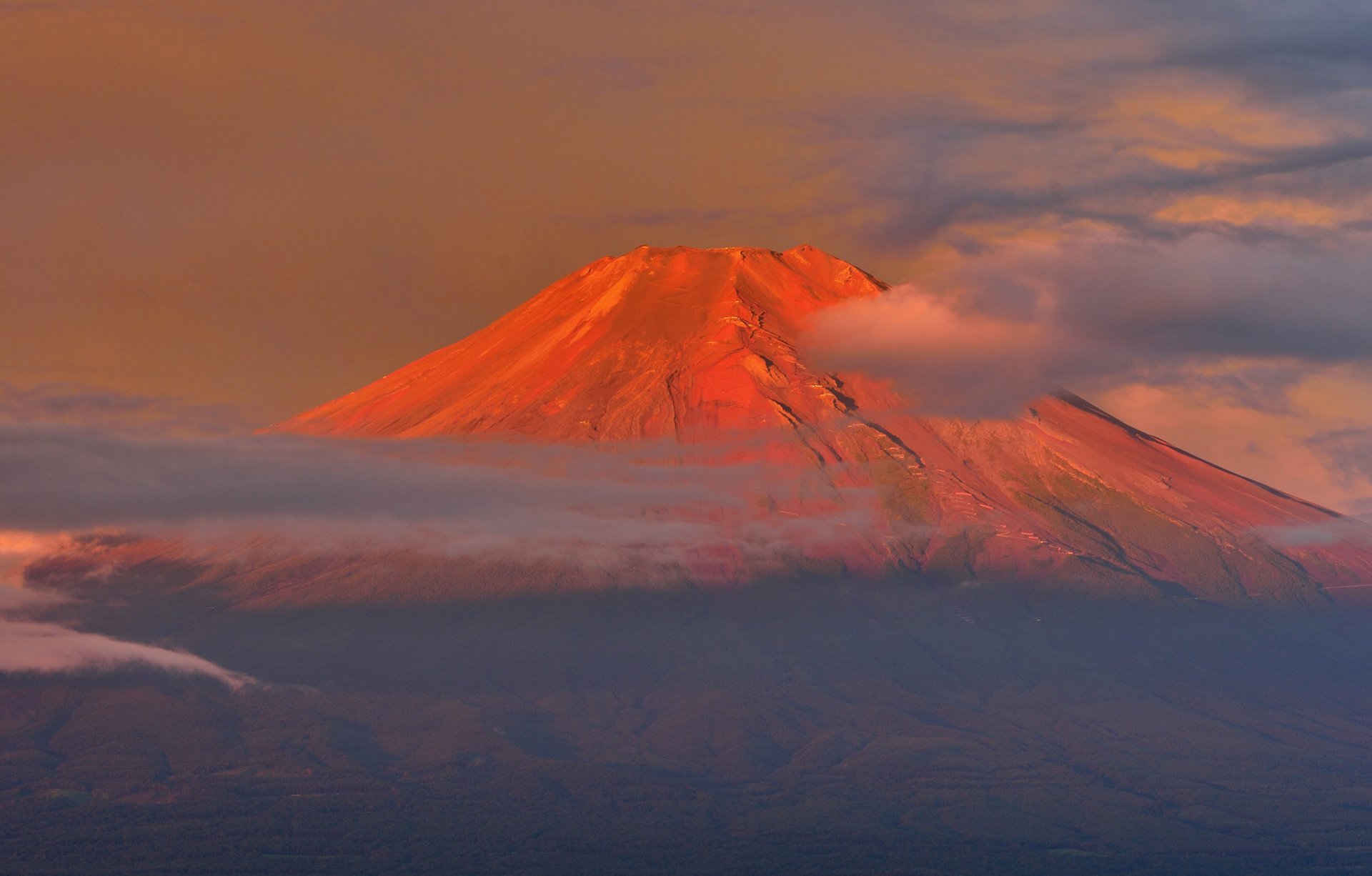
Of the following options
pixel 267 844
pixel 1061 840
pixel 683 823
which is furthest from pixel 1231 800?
pixel 267 844

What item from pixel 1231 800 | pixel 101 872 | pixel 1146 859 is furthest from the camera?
pixel 1231 800

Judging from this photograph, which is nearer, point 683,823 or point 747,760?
point 683,823

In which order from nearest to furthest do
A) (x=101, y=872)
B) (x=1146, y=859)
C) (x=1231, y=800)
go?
(x=101, y=872)
(x=1146, y=859)
(x=1231, y=800)

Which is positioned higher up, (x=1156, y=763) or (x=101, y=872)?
(x=1156, y=763)

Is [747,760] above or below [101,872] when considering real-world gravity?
above

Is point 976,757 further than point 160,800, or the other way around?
point 976,757

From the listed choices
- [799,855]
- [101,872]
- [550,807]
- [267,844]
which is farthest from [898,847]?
[101,872]

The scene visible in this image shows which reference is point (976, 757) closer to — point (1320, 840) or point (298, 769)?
point (1320, 840)

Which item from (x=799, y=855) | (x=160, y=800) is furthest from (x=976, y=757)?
(x=160, y=800)

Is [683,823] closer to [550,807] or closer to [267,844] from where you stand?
[550,807]
